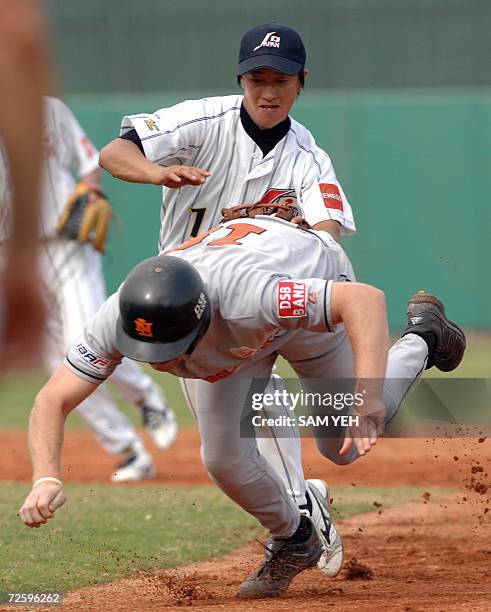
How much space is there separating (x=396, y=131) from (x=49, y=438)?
9.48 meters

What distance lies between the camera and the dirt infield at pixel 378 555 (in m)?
3.82

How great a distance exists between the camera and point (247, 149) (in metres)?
4.23

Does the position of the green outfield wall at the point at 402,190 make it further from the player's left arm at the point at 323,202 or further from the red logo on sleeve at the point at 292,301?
the red logo on sleeve at the point at 292,301

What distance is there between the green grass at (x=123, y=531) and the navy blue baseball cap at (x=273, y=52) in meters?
2.01

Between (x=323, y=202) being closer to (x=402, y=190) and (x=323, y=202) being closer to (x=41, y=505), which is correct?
(x=41, y=505)

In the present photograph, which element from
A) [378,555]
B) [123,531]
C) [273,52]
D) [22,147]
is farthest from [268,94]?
[22,147]

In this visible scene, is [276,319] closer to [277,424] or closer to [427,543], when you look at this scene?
[277,424]

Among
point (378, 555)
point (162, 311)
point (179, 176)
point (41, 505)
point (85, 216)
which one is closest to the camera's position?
point (41, 505)

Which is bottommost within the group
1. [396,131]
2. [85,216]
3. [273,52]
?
[396,131]

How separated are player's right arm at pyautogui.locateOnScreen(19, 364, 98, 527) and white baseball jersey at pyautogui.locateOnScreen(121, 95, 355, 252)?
99 centimetres

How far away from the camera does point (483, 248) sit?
1209 centimetres

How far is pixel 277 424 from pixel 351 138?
8395mm

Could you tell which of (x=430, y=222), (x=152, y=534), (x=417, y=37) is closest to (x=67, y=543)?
(x=152, y=534)

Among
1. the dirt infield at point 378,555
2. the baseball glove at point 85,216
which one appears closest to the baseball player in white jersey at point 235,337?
the dirt infield at point 378,555
